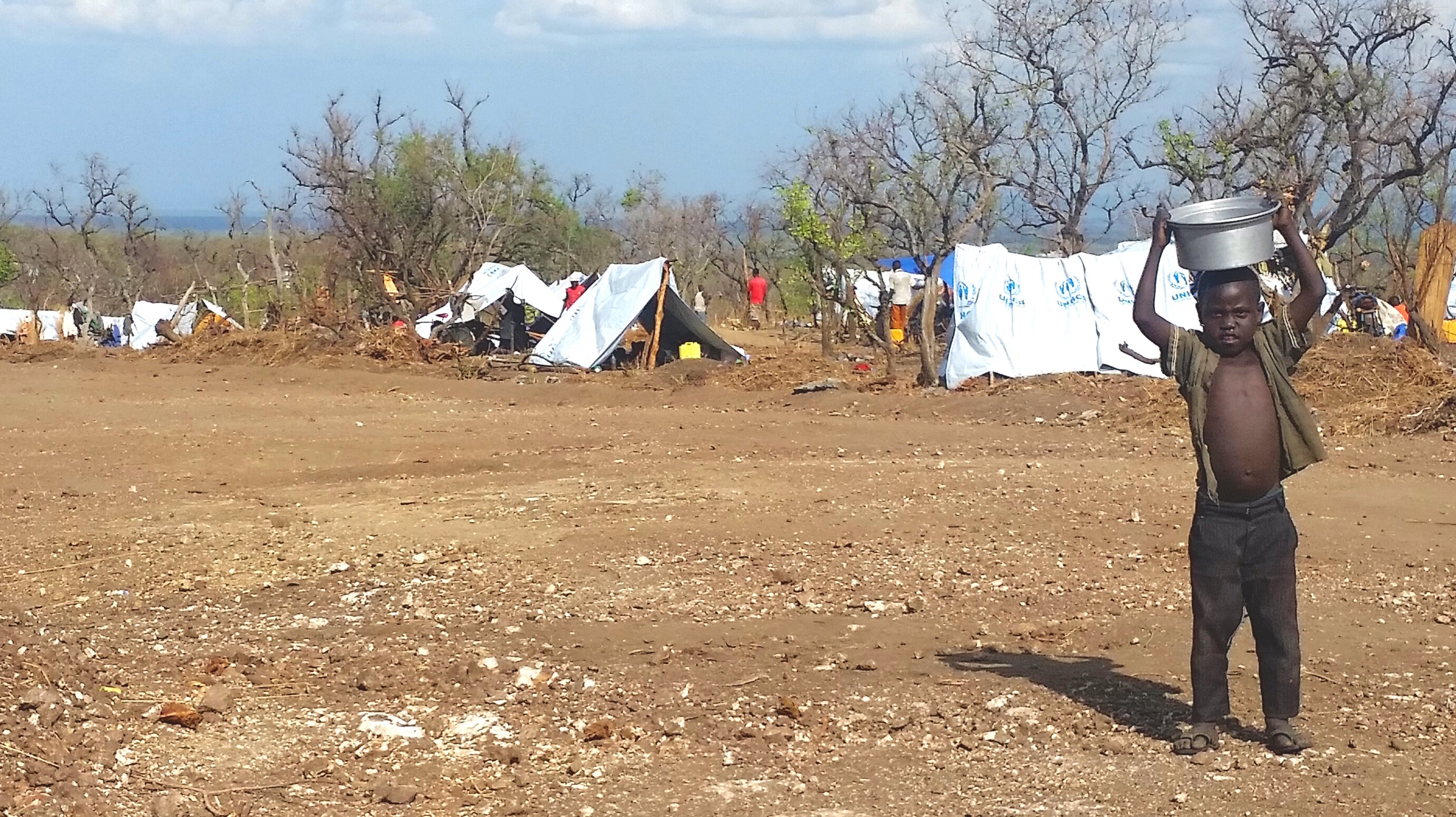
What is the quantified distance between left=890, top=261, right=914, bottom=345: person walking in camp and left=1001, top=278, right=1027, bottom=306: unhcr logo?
7.09 meters

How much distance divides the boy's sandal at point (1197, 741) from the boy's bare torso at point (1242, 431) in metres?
0.66

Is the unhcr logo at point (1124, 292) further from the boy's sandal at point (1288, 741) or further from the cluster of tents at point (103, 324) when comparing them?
the cluster of tents at point (103, 324)

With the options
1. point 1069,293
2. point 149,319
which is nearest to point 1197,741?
point 1069,293

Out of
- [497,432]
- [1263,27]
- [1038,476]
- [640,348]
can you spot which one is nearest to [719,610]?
[1038,476]

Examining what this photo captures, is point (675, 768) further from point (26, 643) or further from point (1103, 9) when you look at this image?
point (1103, 9)

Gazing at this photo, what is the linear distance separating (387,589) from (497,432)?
22.9ft

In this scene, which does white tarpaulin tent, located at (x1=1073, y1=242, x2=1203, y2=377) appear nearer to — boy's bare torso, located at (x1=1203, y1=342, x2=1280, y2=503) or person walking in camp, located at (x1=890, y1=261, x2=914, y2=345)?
person walking in camp, located at (x1=890, y1=261, x2=914, y2=345)

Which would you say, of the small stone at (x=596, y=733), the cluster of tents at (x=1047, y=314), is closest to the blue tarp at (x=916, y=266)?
the cluster of tents at (x=1047, y=314)

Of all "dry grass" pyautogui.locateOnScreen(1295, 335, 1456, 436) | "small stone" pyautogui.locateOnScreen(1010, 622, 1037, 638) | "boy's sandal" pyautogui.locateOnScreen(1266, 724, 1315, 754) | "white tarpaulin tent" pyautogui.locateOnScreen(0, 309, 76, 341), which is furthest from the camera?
"white tarpaulin tent" pyautogui.locateOnScreen(0, 309, 76, 341)

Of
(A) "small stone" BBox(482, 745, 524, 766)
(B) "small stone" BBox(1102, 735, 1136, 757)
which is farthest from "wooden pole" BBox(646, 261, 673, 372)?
(B) "small stone" BBox(1102, 735, 1136, 757)

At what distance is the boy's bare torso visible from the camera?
14.1 feet

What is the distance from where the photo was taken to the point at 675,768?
14.5ft

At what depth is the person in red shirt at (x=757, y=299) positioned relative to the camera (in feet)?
113

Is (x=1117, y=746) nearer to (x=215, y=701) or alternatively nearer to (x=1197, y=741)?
(x=1197, y=741)
